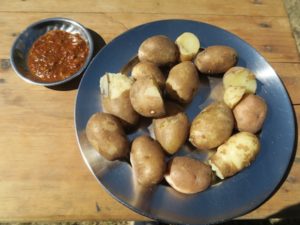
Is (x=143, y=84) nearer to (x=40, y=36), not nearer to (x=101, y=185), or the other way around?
(x=101, y=185)

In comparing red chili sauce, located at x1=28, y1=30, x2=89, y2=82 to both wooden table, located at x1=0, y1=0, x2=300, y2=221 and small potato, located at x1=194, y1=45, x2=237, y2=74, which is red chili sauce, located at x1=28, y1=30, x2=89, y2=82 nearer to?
wooden table, located at x1=0, y1=0, x2=300, y2=221

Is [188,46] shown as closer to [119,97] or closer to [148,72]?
[148,72]

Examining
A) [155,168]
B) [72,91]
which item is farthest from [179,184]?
[72,91]

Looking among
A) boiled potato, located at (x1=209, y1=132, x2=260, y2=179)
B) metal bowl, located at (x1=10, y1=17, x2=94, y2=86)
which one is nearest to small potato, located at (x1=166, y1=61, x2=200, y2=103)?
boiled potato, located at (x1=209, y1=132, x2=260, y2=179)

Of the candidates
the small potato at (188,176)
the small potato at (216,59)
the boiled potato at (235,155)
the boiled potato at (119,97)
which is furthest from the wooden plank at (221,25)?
the small potato at (188,176)

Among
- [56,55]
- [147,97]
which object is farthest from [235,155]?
[56,55]
